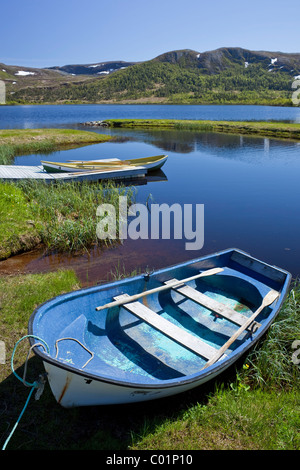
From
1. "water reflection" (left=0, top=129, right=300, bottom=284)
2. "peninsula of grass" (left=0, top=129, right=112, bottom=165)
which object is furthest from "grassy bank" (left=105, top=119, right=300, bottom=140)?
"peninsula of grass" (left=0, top=129, right=112, bottom=165)

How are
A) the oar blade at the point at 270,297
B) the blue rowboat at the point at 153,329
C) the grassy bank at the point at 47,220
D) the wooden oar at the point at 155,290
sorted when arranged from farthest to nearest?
the grassy bank at the point at 47,220 → the oar blade at the point at 270,297 → the wooden oar at the point at 155,290 → the blue rowboat at the point at 153,329

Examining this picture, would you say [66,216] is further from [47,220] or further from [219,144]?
[219,144]

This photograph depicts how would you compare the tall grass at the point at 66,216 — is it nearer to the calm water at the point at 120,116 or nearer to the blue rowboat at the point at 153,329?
the blue rowboat at the point at 153,329

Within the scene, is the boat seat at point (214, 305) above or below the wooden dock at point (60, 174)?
below

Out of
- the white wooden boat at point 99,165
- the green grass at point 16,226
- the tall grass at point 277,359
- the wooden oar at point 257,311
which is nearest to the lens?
the wooden oar at point 257,311

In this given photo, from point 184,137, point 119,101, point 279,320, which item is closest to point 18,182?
point 279,320

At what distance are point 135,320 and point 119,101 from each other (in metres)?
195

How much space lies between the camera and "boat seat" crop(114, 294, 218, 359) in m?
5.53

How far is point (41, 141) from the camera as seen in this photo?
34.3 m

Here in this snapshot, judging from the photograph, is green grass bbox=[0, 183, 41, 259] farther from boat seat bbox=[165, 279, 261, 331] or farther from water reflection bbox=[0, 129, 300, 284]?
boat seat bbox=[165, 279, 261, 331]

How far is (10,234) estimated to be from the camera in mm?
11555

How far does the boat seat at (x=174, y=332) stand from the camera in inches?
218

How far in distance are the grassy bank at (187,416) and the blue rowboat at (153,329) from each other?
0.50m

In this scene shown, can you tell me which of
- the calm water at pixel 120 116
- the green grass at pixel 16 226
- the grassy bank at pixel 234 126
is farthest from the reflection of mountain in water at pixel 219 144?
the calm water at pixel 120 116
